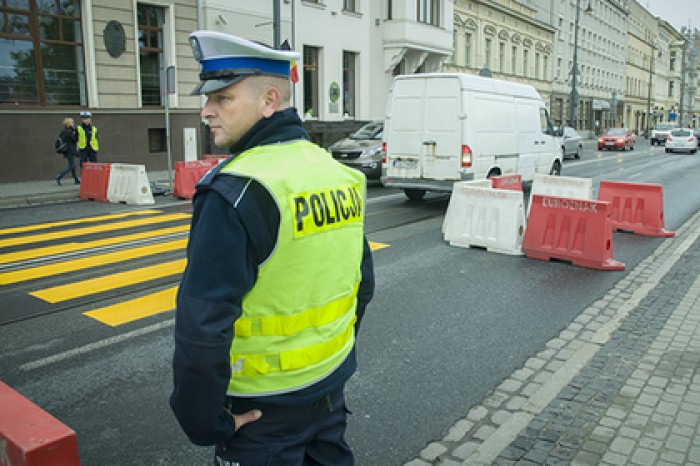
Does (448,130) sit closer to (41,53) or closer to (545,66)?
(41,53)

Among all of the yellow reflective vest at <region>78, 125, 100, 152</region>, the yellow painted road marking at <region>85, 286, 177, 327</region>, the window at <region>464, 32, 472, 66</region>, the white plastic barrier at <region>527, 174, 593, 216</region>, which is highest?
the window at <region>464, 32, 472, 66</region>

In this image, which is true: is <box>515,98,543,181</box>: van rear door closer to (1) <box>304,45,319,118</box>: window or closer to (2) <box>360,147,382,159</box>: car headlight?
(2) <box>360,147,382,159</box>: car headlight

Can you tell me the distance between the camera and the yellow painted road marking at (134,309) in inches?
229

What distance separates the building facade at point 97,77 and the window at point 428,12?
13877 millimetres

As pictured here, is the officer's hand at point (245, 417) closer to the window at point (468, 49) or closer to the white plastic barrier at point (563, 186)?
the white plastic barrier at point (563, 186)

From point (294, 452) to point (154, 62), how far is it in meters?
21.0

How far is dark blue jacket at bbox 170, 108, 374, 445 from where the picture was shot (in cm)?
166

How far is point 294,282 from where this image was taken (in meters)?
1.82

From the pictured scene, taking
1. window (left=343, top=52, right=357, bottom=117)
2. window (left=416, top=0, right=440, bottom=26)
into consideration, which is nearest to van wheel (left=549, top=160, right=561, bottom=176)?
window (left=343, top=52, right=357, bottom=117)

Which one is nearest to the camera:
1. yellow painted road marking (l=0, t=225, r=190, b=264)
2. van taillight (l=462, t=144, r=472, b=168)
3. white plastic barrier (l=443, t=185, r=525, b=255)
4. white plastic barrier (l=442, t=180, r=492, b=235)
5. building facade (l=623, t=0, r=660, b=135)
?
yellow painted road marking (l=0, t=225, r=190, b=264)

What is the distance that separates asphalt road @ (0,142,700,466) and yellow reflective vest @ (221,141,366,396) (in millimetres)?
1844

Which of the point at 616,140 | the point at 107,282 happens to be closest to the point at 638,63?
the point at 616,140

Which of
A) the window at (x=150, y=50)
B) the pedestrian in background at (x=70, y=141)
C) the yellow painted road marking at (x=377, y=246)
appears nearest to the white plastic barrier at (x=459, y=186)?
the yellow painted road marking at (x=377, y=246)

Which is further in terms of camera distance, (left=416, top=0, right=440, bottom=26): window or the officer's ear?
(left=416, top=0, right=440, bottom=26): window
